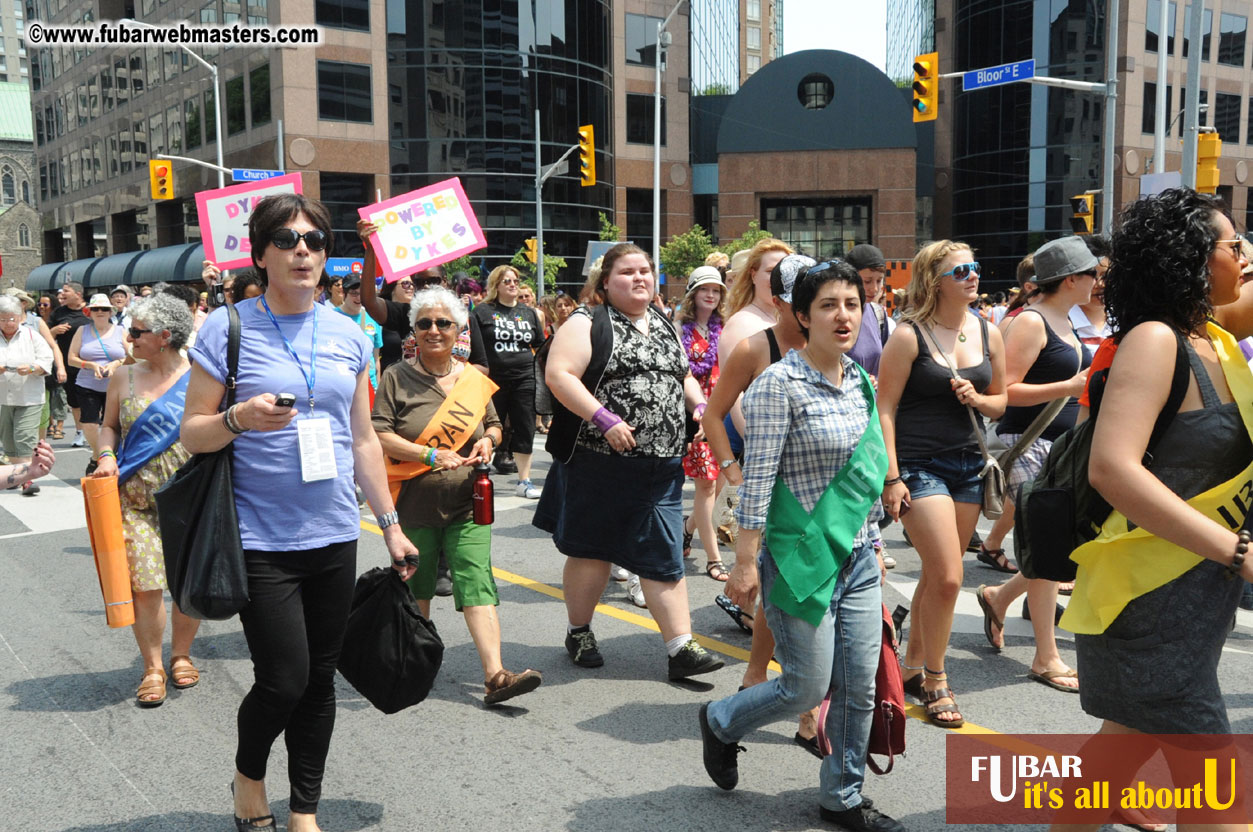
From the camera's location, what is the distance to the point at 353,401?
3494mm

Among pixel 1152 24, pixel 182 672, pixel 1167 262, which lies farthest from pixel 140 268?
pixel 1167 262

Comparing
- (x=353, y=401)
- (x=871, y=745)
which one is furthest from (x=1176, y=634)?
(x=353, y=401)

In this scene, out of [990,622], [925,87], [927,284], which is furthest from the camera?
[925,87]

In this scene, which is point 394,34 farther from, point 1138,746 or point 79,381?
point 1138,746

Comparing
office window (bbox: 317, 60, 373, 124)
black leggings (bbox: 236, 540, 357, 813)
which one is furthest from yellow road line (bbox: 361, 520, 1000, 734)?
office window (bbox: 317, 60, 373, 124)

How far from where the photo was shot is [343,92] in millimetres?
43188

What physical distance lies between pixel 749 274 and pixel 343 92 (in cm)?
4103

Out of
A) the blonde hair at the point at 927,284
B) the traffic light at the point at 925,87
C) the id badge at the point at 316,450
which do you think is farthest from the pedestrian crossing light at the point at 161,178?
the id badge at the point at 316,450

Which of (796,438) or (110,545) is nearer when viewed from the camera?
(796,438)

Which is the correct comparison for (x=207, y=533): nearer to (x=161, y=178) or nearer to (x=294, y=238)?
(x=294, y=238)

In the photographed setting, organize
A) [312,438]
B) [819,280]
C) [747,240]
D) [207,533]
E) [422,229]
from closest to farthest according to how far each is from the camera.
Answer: [207,533] < [312,438] < [819,280] < [422,229] < [747,240]

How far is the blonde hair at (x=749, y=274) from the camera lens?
5473 millimetres

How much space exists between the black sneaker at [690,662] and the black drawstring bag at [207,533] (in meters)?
2.29

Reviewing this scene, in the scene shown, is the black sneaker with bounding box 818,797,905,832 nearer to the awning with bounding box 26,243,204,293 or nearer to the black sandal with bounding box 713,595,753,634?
the black sandal with bounding box 713,595,753,634
